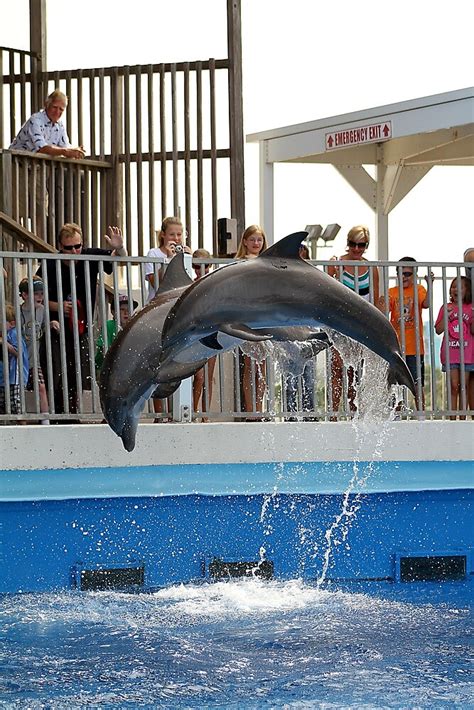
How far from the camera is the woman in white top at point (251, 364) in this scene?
12500mm

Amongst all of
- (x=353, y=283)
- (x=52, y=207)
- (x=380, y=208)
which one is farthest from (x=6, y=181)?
(x=380, y=208)

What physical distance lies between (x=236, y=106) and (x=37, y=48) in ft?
10.9

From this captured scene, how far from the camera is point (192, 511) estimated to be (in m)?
10.8

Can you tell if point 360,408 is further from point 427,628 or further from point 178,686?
point 178,686

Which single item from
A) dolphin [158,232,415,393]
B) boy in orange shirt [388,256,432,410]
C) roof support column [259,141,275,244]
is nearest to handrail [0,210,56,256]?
roof support column [259,141,275,244]

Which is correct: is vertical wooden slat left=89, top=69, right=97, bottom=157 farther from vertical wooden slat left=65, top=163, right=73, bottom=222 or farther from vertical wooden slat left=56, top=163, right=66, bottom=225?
vertical wooden slat left=56, top=163, right=66, bottom=225

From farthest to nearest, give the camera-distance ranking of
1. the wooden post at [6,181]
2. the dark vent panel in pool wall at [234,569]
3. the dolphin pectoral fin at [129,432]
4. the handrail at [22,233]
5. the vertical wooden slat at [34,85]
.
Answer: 1. the vertical wooden slat at [34,85]
2. the wooden post at [6,181]
3. the handrail at [22,233]
4. the dark vent panel in pool wall at [234,569]
5. the dolphin pectoral fin at [129,432]

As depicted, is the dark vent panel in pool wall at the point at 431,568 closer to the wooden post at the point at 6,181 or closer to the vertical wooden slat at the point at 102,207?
the wooden post at the point at 6,181

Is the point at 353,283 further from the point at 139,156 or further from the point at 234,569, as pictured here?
the point at 139,156

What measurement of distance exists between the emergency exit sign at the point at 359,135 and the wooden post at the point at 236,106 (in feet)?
5.03

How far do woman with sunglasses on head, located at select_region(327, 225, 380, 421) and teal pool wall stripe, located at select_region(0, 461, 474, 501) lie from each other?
771mm

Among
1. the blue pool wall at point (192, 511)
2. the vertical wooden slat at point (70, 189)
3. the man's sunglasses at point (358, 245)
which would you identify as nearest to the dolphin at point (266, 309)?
the blue pool wall at point (192, 511)

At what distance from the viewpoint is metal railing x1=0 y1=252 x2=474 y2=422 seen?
39.2 feet

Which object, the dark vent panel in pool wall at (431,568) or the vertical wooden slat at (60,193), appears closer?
the dark vent panel in pool wall at (431,568)
